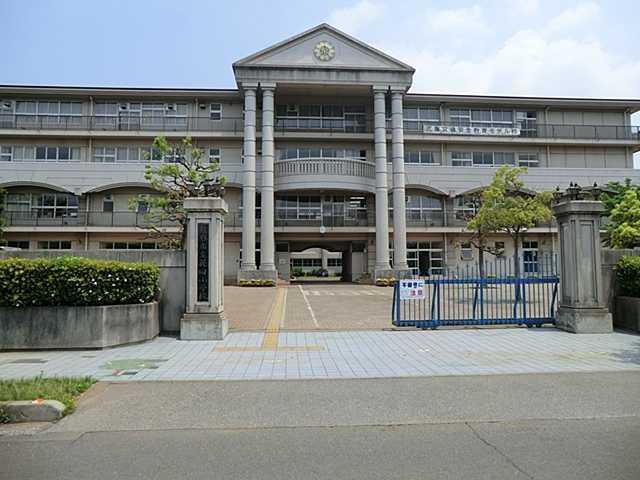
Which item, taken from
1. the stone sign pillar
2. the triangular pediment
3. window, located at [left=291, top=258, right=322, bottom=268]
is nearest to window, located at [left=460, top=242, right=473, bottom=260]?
the triangular pediment

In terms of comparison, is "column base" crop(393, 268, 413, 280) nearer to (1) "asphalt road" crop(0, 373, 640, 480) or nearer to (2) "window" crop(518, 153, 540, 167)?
(2) "window" crop(518, 153, 540, 167)

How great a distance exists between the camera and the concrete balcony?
94.6 ft

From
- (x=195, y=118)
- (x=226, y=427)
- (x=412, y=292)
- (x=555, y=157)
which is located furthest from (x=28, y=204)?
(x=555, y=157)

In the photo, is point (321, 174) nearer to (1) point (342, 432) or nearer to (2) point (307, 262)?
(1) point (342, 432)

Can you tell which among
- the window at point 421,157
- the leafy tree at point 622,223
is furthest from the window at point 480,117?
the leafy tree at point 622,223

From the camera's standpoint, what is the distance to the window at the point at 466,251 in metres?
32.5

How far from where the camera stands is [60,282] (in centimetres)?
905

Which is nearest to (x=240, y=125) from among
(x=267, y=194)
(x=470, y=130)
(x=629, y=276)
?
(x=267, y=194)

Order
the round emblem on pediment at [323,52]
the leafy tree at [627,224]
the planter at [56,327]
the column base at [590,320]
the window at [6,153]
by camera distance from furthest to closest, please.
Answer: the window at [6,153] → the round emblem on pediment at [323,52] → the leafy tree at [627,224] → the column base at [590,320] → the planter at [56,327]

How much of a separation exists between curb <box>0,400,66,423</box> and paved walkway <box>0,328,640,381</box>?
1735mm

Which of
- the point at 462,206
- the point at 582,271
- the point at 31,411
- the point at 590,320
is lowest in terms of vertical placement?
the point at 31,411

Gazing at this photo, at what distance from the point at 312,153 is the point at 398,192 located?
7042mm

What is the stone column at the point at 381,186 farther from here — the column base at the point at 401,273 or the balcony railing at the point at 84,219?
the balcony railing at the point at 84,219

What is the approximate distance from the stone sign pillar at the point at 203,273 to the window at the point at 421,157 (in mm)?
24604
